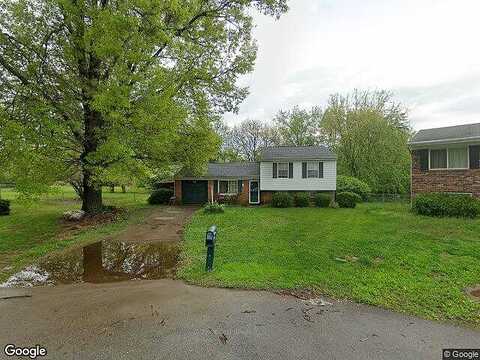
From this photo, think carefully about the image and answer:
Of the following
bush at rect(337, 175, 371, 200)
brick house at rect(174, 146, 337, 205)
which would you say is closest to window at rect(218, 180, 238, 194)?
brick house at rect(174, 146, 337, 205)

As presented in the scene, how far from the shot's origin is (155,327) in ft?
13.8

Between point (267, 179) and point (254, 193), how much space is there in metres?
1.76

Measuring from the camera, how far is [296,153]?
23406 mm

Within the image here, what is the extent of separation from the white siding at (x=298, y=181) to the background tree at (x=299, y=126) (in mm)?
16997

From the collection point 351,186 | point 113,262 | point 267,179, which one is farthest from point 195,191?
point 113,262

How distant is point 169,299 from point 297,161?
18.8 metres

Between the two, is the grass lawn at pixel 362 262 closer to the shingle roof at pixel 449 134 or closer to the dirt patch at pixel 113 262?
the dirt patch at pixel 113 262

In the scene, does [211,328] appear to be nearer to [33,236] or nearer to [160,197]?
[33,236]

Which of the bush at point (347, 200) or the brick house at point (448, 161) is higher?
the brick house at point (448, 161)

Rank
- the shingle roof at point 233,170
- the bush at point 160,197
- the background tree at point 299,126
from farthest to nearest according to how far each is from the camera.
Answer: the background tree at point 299,126
the bush at point 160,197
the shingle roof at point 233,170

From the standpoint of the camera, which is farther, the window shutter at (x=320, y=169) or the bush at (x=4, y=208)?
the window shutter at (x=320, y=169)

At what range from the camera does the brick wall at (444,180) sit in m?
15.5

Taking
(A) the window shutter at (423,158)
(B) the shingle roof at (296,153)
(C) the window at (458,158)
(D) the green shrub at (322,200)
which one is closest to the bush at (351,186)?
(D) the green shrub at (322,200)

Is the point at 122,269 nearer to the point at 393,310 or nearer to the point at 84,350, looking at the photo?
the point at 84,350
